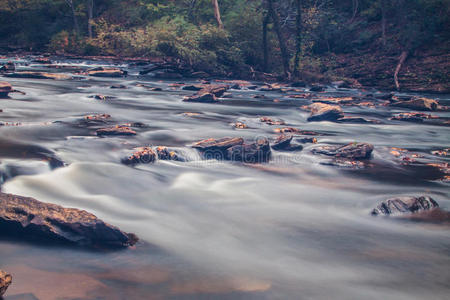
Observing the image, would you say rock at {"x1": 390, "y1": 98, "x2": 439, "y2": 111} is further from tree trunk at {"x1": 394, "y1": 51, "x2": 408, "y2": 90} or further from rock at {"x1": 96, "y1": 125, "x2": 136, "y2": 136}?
rock at {"x1": 96, "y1": 125, "x2": 136, "y2": 136}

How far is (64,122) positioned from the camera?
426 inches

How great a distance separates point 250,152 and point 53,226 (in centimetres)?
487

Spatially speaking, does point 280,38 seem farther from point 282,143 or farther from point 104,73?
point 282,143

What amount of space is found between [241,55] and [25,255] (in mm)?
23861

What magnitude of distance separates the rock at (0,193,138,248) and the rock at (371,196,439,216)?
365cm

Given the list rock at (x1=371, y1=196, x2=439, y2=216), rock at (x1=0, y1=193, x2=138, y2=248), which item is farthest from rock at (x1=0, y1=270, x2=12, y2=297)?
rock at (x1=371, y1=196, x2=439, y2=216)

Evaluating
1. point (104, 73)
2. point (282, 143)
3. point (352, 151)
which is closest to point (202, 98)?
point (282, 143)

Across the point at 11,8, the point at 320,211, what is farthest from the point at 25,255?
the point at 11,8

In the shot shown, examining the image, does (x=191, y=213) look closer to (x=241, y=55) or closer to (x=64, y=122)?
(x=64, y=122)

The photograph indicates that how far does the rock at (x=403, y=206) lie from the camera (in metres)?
5.89

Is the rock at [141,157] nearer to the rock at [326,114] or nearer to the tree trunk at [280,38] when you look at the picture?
the rock at [326,114]

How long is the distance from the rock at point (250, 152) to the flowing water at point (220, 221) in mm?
228

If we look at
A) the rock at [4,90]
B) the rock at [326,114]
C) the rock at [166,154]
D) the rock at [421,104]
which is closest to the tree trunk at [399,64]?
the rock at [421,104]

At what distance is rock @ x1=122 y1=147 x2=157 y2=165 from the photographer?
7.74 metres
